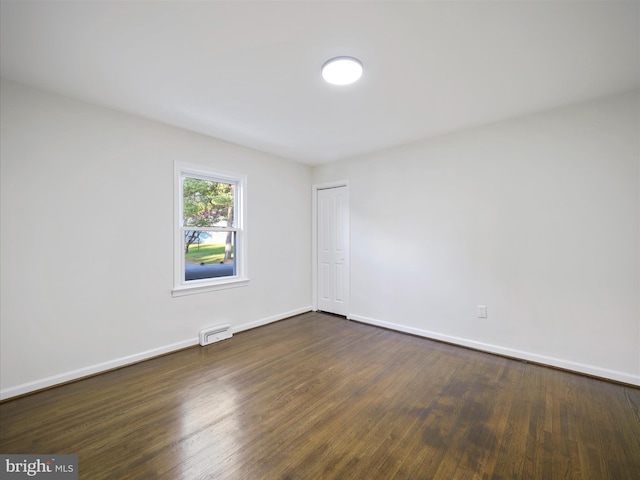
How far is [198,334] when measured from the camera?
334cm

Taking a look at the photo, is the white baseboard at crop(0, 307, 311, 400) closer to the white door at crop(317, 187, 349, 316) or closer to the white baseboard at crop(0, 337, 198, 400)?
the white baseboard at crop(0, 337, 198, 400)

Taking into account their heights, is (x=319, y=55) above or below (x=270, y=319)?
above

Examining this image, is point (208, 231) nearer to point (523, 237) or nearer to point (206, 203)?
point (206, 203)

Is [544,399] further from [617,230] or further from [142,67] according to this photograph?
[142,67]

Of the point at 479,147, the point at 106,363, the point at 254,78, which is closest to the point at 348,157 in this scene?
the point at 479,147

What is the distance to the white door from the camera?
4.42 m

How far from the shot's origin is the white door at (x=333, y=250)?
442 centimetres

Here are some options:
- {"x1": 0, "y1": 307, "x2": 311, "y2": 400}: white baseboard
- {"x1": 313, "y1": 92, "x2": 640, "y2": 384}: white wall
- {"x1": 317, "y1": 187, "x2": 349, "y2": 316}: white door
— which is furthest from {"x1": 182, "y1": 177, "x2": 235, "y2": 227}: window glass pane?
{"x1": 313, "y1": 92, "x2": 640, "y2": 384}: white wall

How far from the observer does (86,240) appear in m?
2.56

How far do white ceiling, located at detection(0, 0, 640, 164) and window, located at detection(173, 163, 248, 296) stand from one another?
807 mm

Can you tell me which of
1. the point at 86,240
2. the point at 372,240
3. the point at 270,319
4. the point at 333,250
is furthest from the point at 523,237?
the point at 86,240

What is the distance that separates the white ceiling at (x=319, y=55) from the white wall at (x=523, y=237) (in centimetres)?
39

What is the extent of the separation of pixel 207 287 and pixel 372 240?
236 cm

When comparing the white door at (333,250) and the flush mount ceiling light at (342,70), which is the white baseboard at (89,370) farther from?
the flush mount ceiling light at (342,70)
